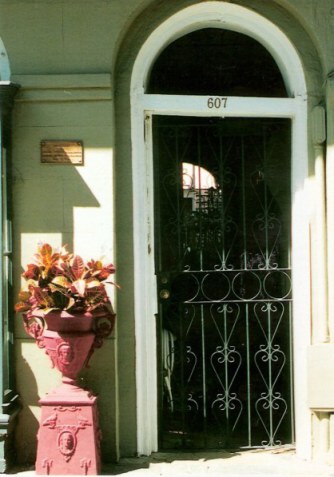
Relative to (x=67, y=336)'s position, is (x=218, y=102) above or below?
above

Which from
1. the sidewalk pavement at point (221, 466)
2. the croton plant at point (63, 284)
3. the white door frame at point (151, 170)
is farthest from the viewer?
the white door frame at point (151, 170)

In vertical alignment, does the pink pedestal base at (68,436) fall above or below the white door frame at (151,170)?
below

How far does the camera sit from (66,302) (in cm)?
458

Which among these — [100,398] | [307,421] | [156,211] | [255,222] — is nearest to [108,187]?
[156,211]

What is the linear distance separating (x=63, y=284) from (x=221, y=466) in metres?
1.88

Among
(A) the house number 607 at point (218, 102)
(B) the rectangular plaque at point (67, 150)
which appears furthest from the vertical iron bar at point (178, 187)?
(B) the rectangular plaque at point (67, 150)

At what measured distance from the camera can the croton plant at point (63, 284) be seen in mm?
4520

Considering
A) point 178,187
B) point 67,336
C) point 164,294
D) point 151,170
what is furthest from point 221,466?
point 151,170

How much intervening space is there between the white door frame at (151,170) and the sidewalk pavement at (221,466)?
0.46ft

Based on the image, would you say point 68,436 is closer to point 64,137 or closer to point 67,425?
point 67,425

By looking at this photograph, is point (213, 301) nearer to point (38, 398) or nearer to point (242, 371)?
point (242, 371)

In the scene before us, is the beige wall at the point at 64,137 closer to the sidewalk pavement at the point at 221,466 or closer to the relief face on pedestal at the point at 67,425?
the sidewalk pavement at the point at 221,466

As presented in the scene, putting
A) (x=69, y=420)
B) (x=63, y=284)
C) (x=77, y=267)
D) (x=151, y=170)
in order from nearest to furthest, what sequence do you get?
(x=63, y=284) < (x=77, y=267) < (x=69, y=420) < (x=151, y=170)

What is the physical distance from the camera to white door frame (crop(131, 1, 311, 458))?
17.2ft
